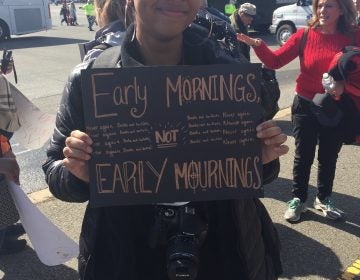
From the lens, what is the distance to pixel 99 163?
1438 millimetres

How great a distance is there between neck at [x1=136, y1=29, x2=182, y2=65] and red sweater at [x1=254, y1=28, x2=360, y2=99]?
2117 millimetres

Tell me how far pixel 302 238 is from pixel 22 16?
53.1ft

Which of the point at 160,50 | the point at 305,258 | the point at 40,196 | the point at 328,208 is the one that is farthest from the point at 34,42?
the point at 160,50

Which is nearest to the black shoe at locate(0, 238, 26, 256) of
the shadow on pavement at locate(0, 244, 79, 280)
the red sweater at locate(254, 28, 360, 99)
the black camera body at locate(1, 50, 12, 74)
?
the shadow on pavement at locate(0, 244, 79, 280)

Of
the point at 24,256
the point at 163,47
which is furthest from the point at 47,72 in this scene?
the point at 163,47

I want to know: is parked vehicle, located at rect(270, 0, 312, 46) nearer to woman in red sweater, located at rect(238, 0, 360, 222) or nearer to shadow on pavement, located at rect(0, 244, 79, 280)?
woman in red sweater, located at rect(238, 0, 360, 222)

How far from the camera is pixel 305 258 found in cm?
331

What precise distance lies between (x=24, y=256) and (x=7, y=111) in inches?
49.8

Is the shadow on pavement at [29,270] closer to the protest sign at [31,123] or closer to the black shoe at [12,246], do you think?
the black shoe at [12,246]

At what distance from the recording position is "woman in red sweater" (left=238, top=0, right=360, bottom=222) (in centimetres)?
342

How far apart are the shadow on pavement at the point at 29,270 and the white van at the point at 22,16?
15.3 metres

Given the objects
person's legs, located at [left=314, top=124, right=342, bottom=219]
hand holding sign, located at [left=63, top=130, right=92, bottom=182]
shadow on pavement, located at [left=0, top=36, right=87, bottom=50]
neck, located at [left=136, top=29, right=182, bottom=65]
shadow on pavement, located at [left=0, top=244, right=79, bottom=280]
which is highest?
neck, located at [left=136, top=29, right=182, bottom=65]

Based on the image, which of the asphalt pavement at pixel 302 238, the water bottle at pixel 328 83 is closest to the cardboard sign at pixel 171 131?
the asphalt pavement at pixel 302 238

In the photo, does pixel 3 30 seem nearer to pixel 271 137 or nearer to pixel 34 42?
pixel 34 42
